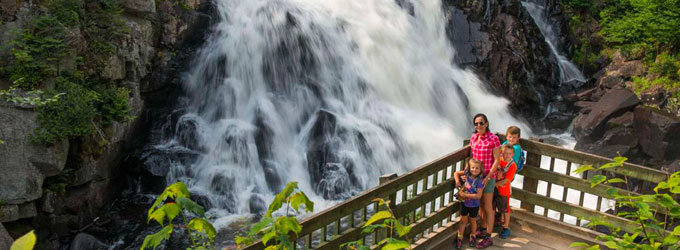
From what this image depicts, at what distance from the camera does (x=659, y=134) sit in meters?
13.8

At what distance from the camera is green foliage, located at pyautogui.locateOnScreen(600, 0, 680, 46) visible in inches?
696

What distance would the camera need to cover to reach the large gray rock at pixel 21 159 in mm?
8852

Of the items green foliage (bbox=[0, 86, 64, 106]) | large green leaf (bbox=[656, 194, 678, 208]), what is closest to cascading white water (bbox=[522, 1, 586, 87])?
green foliage (bbox=[0, 86, 64, 106])

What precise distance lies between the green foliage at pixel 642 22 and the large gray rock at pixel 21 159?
55.1 feet

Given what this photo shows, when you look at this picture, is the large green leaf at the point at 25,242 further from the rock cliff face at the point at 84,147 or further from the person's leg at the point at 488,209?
the rock cliff face at the point at 84,147

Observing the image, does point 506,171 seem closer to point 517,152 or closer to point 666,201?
point 517,152

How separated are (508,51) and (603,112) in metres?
4.05

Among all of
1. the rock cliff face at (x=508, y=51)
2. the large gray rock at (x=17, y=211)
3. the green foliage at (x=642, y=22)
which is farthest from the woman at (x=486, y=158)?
the green foliage at (x=642, y=22)

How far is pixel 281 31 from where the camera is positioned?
14391mm

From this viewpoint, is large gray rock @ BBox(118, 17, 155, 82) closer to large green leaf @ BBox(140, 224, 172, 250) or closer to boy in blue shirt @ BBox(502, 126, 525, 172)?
boy in blue shirt @ BBox(502, 126, 525, 172)

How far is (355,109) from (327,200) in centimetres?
315

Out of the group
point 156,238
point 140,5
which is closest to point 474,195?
point 156,238

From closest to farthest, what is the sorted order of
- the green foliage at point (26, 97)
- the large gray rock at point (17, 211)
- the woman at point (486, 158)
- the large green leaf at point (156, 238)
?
1. the large green leaf at point (156, 238)
2. the woman at point (486, 158)
3. the large gray rock at point (17, 211)
4. the green foliage at point (26, 97)

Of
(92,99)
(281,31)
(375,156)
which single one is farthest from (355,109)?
(92,99)
